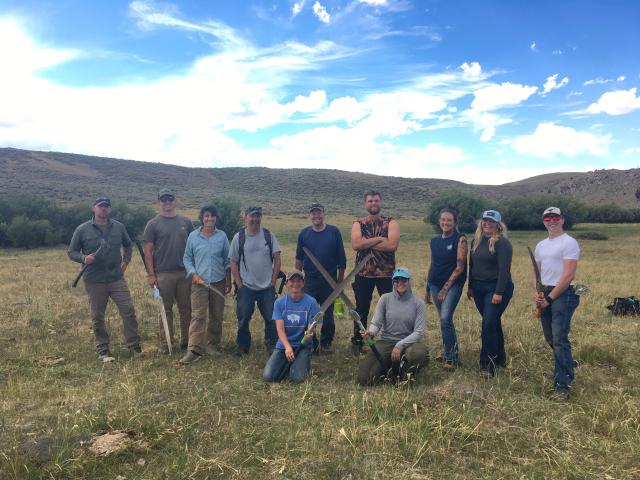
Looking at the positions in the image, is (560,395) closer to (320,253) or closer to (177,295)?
(320,253)

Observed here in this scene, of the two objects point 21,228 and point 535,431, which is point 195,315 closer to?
point 535,431

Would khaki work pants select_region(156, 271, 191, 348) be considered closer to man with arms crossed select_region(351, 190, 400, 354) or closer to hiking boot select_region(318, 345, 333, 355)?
hiking boot select_region(318, 345, 333, 355)

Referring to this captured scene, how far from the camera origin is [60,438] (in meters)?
3.95

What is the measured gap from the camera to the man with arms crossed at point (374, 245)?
245 inches

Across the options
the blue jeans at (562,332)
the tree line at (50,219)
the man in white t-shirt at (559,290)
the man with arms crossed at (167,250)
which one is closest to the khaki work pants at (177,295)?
the man with arms crossed at (167,250)

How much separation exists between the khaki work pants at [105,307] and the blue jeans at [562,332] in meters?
5.63

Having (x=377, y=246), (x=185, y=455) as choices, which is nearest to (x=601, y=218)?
(x=377, y=246)

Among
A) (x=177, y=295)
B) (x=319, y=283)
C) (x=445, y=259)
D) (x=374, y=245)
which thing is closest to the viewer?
(x=445, y=259)

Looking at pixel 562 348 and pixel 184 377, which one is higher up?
pixel 562 348

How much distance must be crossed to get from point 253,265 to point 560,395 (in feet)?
13.4

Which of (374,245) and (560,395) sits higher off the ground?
(374,245)

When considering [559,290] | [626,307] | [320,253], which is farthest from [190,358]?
[626,307]

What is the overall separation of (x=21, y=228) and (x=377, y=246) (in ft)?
104

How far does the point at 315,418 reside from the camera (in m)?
4.43
